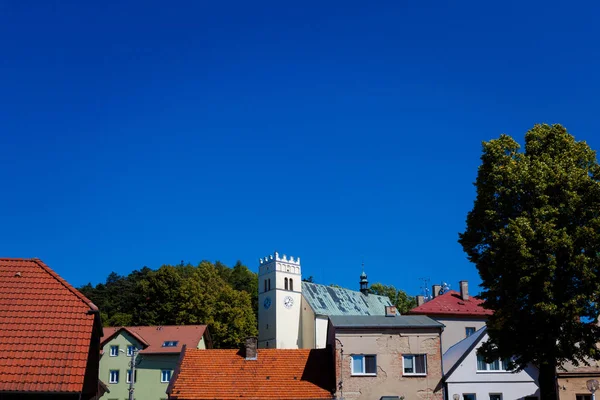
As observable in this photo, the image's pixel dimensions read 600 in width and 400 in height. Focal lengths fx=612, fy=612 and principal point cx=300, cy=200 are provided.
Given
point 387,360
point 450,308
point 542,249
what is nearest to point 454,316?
point 450,308

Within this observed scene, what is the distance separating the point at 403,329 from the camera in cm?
3575

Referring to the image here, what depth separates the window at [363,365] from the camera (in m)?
34.9

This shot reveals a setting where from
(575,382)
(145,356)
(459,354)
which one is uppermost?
(145,356)

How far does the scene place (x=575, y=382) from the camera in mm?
36438

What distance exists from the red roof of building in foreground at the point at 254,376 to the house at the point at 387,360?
142 cm

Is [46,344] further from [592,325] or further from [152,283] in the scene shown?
[152,283]

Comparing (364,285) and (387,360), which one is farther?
(364,285)

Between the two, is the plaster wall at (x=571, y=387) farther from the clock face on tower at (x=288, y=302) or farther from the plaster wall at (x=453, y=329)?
the clock face on tower at (x=288, y=302)

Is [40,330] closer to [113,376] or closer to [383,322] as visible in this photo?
[383,322]

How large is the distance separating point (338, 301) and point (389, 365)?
62.3 meters

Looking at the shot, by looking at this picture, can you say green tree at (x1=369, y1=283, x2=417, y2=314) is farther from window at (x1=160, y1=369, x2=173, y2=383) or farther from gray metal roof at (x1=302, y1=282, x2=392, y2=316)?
window at (x1=160, y1=369, x2=173, y2=383)

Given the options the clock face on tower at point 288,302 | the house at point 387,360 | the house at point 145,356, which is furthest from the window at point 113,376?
the clock face on tower at point 288,302

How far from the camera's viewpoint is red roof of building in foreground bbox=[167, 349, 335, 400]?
33.9 meters

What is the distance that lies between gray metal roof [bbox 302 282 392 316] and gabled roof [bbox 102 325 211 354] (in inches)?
1295
